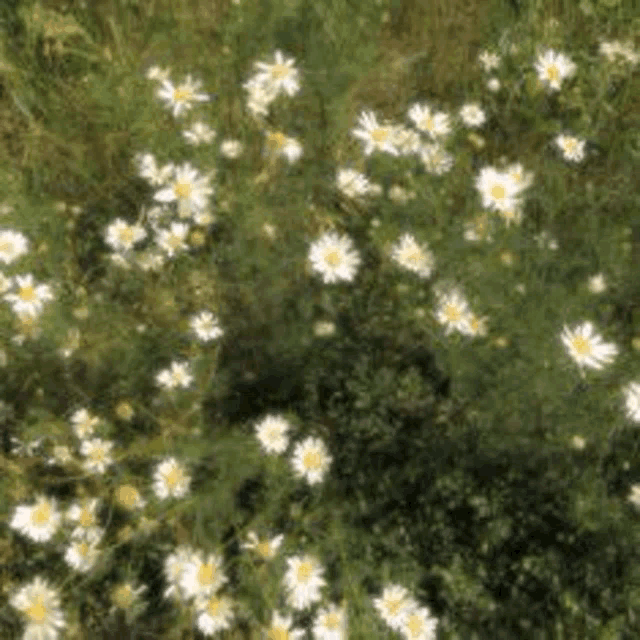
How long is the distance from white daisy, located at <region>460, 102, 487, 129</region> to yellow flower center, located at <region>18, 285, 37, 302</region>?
1.52 meters

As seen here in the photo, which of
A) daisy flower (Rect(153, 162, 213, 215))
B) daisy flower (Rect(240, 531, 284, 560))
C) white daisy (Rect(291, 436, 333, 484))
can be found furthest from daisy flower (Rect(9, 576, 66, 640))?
daisy flower (Rect(153, 162, 213, 215))

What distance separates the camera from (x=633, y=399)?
7.91 feet

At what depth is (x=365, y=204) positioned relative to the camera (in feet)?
9.39

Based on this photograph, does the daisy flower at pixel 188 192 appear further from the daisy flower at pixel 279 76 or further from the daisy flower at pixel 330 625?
the daisy flower at pixel 330 625

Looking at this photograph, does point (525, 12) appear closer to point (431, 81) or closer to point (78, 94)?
point (431, 81)


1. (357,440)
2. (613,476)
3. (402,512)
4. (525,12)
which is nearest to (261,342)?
(357,440)

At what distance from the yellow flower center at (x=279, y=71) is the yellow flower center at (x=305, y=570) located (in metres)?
1.56

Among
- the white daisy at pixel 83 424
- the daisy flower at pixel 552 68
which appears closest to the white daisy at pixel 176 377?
the white daisy at pixel 83 424

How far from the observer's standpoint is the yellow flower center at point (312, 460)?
2527mm

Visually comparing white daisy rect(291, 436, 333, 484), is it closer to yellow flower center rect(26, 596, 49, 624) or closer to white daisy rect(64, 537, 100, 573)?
white daisy rect(64, 537, 100, 573)

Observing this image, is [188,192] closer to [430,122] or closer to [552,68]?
[430,122]

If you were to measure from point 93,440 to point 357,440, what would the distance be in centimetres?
76

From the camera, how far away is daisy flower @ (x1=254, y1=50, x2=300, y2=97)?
9.52ft

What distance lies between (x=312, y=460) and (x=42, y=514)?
759 millimetres
